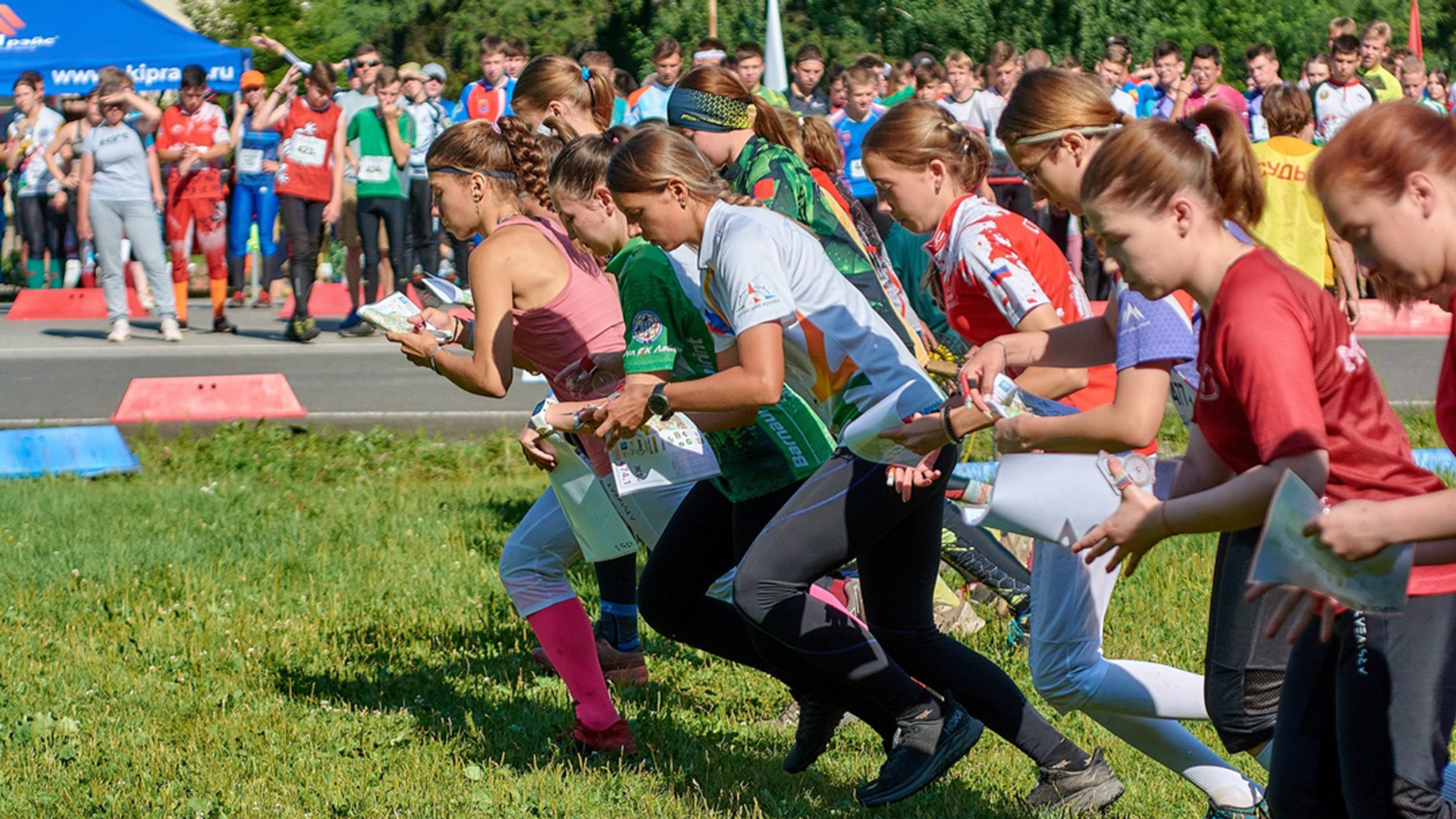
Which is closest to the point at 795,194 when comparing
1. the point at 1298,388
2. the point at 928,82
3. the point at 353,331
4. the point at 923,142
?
the point at 923,142

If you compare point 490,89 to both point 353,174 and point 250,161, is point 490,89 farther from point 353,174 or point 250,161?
point 250,161

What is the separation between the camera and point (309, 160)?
15.4 metres

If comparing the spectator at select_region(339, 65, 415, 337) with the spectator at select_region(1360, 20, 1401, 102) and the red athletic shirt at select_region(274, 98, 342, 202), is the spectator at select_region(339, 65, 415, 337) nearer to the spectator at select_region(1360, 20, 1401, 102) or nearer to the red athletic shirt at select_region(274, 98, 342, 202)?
the red athletic shirt at select_region(274, 98, 342, 202)

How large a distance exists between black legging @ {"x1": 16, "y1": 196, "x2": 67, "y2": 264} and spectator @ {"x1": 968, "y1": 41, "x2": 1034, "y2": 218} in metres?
10.7

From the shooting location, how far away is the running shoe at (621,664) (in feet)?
20.2

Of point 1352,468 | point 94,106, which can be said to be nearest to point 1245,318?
point 1352,468

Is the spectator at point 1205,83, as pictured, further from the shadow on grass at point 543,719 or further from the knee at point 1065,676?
the knee at point 1065,676

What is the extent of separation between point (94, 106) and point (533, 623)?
12.4 m

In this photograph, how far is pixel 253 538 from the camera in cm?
834

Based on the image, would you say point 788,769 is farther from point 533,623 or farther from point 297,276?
point 297,276

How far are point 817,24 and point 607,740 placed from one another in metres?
35.1

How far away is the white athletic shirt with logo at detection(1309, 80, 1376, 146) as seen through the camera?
13.8 m

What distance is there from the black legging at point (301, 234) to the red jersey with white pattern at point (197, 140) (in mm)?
1763

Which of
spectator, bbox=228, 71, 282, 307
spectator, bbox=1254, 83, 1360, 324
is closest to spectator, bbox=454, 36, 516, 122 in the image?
spectator, bbox=228, 71, 282, 307
